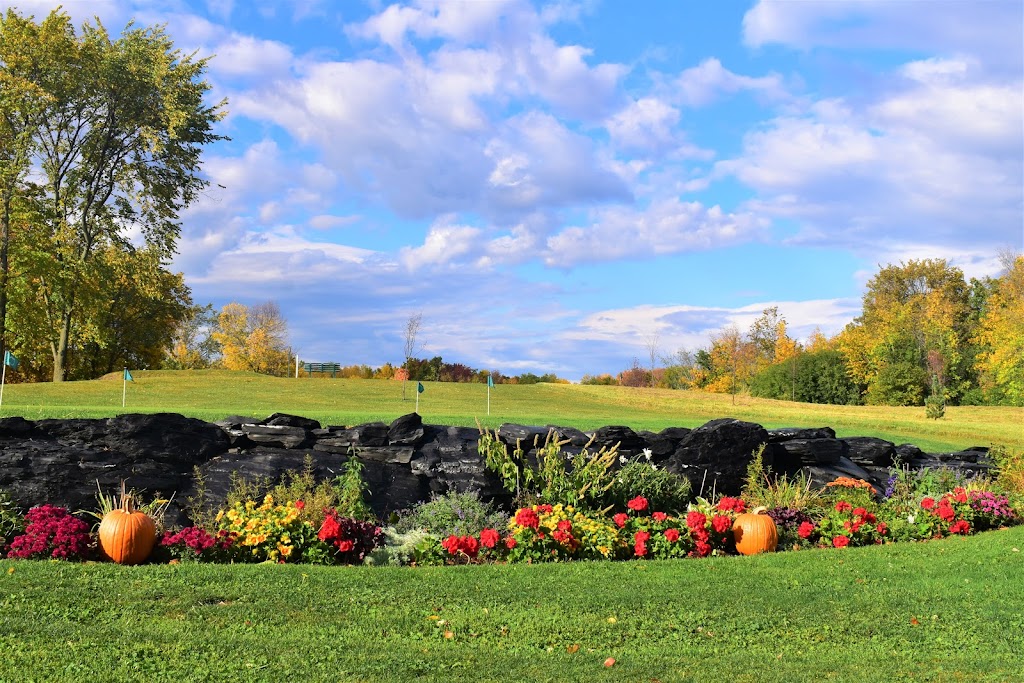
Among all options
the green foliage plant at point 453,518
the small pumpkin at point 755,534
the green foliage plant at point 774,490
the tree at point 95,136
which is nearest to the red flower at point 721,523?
the small pumpkin at point 755,534

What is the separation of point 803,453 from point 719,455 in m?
1.56

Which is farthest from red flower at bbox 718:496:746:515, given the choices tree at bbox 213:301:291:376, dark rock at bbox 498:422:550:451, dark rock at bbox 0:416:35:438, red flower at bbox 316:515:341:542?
tree at bbox 213:301:291:376

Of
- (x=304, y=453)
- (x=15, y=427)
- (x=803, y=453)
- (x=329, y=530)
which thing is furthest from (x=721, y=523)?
(x=15, y=427)

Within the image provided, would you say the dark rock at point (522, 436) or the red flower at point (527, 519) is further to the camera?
the dark rock at point (522, 436)

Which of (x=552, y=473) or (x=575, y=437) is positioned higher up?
(x=575, y=437)

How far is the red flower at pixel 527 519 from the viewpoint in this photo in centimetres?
746

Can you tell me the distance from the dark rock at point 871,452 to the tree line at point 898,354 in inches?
1168

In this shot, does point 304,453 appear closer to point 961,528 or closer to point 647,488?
point 647,488

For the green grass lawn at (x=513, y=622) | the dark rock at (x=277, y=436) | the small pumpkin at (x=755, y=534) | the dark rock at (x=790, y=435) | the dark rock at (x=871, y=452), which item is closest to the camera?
the green grass lawn at (x=513, y=622)

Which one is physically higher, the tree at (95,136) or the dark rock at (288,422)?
the tree at (95,136)

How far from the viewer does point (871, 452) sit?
1295cm

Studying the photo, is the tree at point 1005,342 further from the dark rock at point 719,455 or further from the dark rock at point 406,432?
the dark rock at point 406,432

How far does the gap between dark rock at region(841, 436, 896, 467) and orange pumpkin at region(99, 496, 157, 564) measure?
402 inches

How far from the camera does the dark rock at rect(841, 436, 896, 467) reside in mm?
12938
